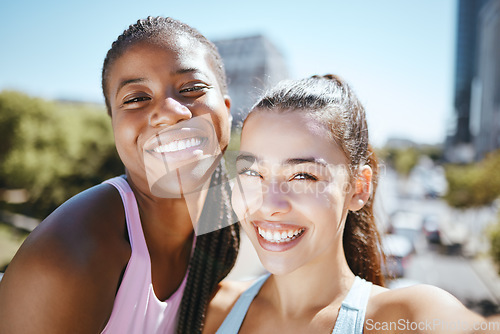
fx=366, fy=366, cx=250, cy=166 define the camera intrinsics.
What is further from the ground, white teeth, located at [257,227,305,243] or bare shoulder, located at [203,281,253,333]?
white teeth, located at [257,227,305,243]

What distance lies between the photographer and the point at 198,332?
191 cm

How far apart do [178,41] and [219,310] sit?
1453mm

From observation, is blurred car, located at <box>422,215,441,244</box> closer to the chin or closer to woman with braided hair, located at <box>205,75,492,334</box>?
woman with braided hair, located at <box>205,75,492,334</box>

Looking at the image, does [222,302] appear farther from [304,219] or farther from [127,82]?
[127,82]

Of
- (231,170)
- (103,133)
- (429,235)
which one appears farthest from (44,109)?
(429,235)

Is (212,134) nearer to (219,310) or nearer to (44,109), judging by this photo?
(219,310)

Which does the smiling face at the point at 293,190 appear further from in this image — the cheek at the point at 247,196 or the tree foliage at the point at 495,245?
the tree foliage at the point at 495,245

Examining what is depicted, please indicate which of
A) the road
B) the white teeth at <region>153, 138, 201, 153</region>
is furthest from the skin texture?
the road

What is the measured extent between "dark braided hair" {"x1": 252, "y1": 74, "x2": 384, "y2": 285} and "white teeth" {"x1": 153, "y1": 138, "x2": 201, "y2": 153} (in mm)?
369

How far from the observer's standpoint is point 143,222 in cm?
194

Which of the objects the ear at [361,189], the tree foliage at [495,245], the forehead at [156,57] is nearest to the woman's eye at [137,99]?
the forehead at [156,57]

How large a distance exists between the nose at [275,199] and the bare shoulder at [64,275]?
0.69 m

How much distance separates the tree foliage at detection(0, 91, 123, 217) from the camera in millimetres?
17547

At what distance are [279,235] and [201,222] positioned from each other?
82 cm
